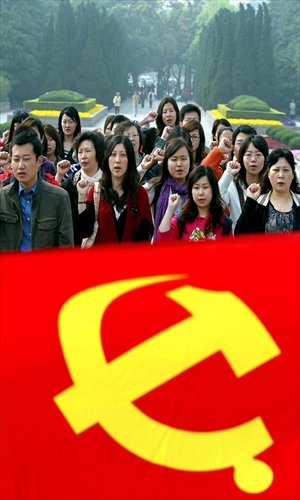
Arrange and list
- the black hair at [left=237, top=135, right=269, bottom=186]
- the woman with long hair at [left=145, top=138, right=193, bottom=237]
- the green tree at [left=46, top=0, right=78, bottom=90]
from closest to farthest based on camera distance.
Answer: the woman with long hair at [left=145, top=138, right=193, bottom=237]
the black hair at [left=237, top=135, right=269, bottom=186]
the green tree at [left=46, top=0, right=78, bottom=90]

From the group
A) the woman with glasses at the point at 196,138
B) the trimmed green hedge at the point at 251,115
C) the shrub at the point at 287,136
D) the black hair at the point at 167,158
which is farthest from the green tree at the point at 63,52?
the black hair at the point at 167,158

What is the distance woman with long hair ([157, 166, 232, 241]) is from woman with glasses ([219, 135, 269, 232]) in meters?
0.60

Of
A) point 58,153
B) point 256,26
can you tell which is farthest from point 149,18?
point 58,153

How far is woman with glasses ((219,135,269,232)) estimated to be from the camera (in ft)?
16.8

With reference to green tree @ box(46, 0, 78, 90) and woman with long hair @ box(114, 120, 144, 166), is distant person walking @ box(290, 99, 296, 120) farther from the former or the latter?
woman with long hair @ box(114, 120, 144, 166)

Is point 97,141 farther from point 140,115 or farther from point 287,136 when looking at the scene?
point 140,115

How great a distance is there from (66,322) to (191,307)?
0.36 meters

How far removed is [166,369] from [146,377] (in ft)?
0.20

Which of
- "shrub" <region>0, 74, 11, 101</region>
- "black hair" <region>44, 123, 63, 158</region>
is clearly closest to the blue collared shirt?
"black hair" <region>44, 123, 63, 158</region>

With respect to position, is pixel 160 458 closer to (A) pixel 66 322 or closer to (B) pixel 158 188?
(A) pixel 66 322

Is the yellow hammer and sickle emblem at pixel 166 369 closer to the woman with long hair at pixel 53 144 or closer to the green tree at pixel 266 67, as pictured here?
the woman with long hair at pixel 53 144

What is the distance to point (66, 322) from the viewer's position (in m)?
2.43

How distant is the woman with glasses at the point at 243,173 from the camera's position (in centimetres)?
512

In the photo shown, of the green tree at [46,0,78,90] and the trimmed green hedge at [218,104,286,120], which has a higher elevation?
the green tree at [46,0,78,90]
